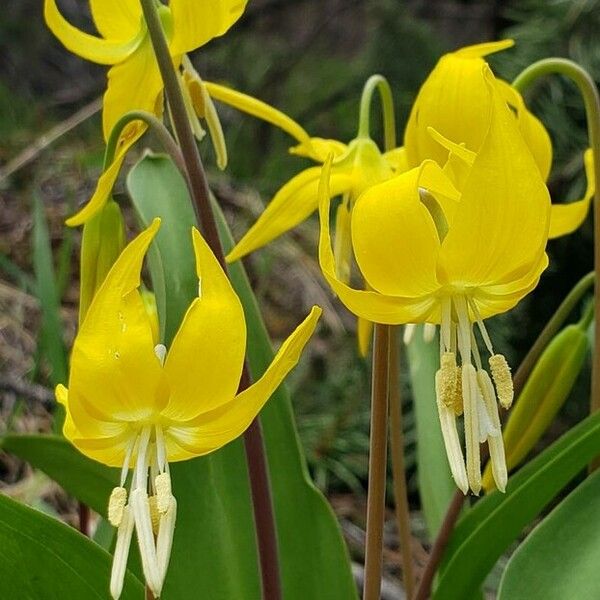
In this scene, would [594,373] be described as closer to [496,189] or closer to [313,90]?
[496,189]

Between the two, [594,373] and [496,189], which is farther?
[594,373]

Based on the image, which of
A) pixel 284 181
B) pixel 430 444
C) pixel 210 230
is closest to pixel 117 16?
pixel 210 230

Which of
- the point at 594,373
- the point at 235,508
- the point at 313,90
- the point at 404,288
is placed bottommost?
the point at 235,508

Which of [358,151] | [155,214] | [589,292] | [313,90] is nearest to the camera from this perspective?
[358,151]

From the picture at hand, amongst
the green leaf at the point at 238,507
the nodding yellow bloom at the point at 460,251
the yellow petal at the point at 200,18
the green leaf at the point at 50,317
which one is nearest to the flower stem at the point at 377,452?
the nodding yellow bloom at the point at 460,251

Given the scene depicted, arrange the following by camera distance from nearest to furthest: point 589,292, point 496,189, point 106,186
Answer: point 496,189
point 106,186
point 589,292

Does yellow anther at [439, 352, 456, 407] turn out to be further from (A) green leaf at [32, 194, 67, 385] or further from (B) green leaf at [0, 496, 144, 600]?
(A) green leaf at [32, 194, 67, 385]

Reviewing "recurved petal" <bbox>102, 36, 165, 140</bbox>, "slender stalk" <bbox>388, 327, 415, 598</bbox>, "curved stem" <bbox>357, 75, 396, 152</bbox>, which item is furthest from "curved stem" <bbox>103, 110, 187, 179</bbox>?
"slender stalk" <bbox>388, 327, 415, 598</bbox>

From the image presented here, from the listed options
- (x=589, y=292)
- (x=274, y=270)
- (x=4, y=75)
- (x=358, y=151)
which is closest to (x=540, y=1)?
(x=589, y=292)
